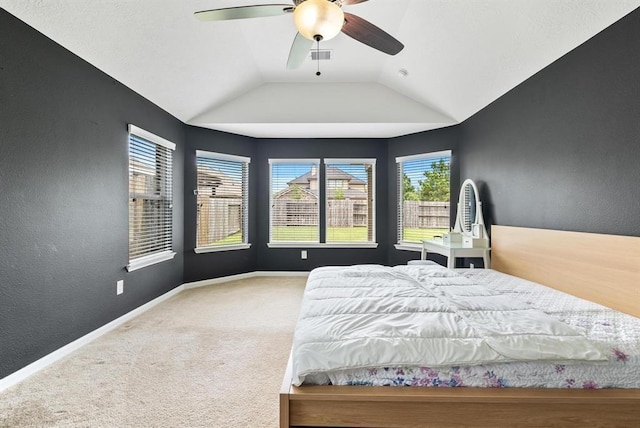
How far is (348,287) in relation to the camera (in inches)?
83.2

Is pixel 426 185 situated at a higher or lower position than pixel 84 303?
higher

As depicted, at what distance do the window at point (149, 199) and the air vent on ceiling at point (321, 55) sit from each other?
6.84 feet

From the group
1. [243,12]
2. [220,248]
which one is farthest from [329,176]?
[243,12]

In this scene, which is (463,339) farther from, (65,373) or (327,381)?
(65,373)

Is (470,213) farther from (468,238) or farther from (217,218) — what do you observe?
(217,218)

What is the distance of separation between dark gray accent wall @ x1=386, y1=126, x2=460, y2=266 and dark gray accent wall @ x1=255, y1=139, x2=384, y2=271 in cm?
10

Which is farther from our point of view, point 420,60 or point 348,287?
point 420,60

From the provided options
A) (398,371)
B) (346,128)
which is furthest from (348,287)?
(346,128)

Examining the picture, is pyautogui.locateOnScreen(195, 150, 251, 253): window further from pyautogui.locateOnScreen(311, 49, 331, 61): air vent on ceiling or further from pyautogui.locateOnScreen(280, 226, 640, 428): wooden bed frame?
pyautogui.locateOnScreen(280, 226, 640, 428): wooden bed frame

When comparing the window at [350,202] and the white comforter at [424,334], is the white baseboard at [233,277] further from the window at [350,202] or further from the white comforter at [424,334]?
the white comforter at [424,334]

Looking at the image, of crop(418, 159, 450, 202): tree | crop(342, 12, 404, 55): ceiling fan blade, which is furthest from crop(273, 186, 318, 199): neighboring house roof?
crop(342, 12, 404, 55): ceiling fan blade

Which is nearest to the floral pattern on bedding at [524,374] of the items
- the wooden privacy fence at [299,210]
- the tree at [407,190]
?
the tree at [407,190]

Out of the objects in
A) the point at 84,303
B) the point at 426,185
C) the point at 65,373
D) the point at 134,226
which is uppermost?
the point at 426,185

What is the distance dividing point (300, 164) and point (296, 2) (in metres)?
3.42
